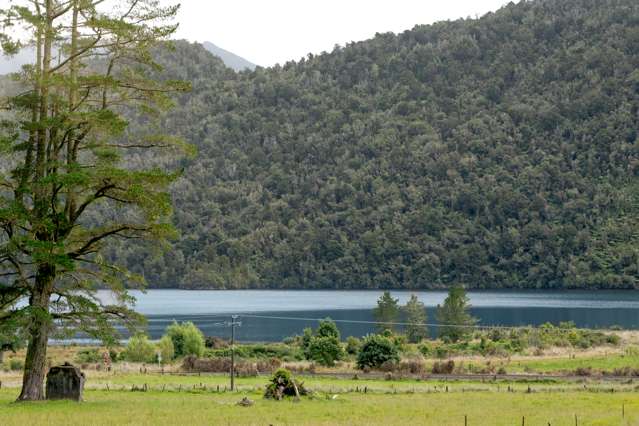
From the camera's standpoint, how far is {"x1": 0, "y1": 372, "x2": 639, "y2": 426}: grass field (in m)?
29.8

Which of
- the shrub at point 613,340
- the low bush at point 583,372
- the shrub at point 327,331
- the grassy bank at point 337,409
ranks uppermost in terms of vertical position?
the shrub at point 327,331

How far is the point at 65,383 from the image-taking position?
3544cm

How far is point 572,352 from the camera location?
67.6 meters

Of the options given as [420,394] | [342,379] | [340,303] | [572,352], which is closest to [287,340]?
[572,352]

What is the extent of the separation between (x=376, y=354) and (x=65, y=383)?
81.5 ft

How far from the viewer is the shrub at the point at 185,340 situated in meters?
71.1

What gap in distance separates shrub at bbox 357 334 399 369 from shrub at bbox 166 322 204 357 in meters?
18.2

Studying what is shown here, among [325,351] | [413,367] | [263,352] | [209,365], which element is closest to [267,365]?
[209,365]

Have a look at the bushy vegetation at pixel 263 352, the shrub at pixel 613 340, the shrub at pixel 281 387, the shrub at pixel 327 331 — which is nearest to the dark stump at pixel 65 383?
the shrub at pixel 281 387

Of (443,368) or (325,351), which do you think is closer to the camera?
(443,368)

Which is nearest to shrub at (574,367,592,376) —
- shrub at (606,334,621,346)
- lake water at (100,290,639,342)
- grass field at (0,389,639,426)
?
grass field at (0,389,639,426)

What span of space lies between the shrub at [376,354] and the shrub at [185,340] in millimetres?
18173

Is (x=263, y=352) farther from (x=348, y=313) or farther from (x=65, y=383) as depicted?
(x=348, y=313)

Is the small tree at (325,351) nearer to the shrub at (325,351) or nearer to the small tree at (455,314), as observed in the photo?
the shrub at (325,351)
